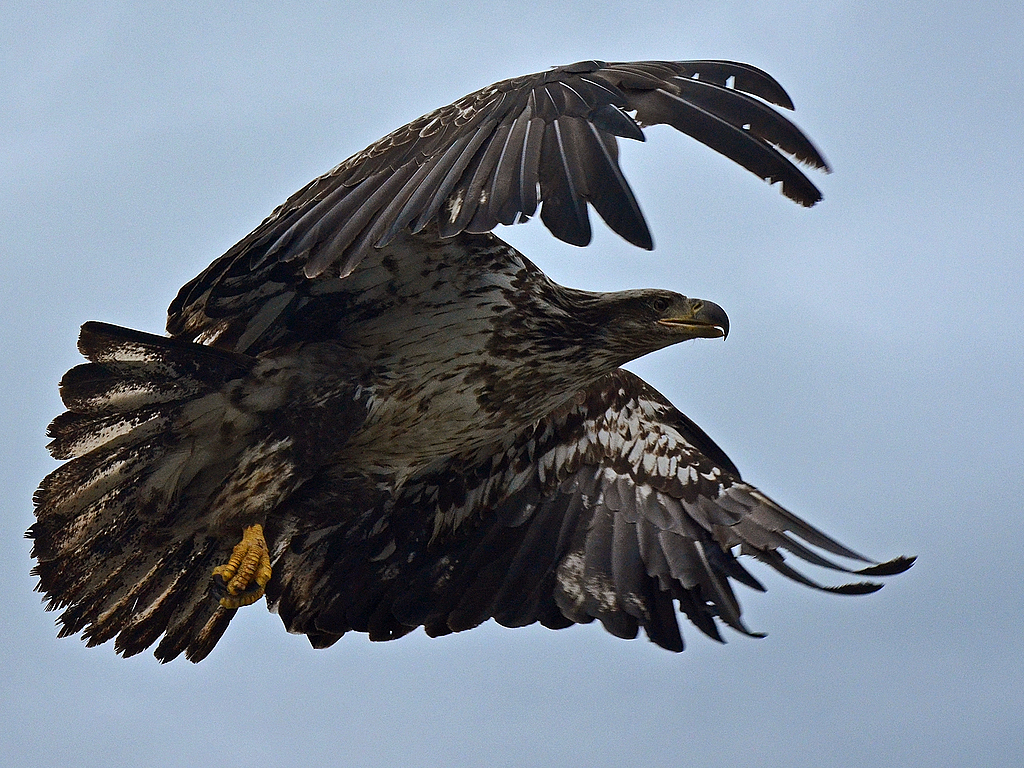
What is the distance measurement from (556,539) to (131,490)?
7.06 ft

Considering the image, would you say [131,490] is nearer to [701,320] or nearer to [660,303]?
[660,303]

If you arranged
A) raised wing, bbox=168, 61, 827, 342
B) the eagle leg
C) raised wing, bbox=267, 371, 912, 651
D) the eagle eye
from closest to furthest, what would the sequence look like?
raised wing, bbox=168, 61, 827, 342 < the eagle leg < the eagle eye < raised wing, bbox=267, 371, 912, 651

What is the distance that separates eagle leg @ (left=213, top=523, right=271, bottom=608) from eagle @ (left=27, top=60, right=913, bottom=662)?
12 millimetres

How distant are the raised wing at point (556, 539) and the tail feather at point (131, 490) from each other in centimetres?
56

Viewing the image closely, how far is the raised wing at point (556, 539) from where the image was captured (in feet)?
23.4

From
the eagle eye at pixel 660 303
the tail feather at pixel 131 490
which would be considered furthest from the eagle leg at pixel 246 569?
the eagle eye at pixel 660 303

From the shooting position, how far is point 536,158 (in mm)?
5117

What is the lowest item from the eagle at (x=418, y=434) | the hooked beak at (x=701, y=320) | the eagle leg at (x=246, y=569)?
the eagle leg at (x=246, y=569)

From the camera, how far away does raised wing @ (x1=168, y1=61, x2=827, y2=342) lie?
4910 mm

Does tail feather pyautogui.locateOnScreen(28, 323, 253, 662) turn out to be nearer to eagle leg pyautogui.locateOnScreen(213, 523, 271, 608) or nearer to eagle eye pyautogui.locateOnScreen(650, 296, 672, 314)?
eagle leg pyautogui.locateOnScreen(213, 523, 271, 608)

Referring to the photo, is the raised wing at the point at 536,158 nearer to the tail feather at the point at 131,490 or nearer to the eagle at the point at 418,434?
the eagle at the point at 418,434

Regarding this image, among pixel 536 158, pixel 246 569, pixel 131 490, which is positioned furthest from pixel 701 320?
pixel 131 490

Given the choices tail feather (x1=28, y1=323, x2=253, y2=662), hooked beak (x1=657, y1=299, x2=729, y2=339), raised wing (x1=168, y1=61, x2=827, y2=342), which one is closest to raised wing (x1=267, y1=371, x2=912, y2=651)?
tail feather (x1=28, y1=323, x2=253, y2=662)

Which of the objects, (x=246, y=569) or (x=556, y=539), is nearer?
(x=246, y=569)
